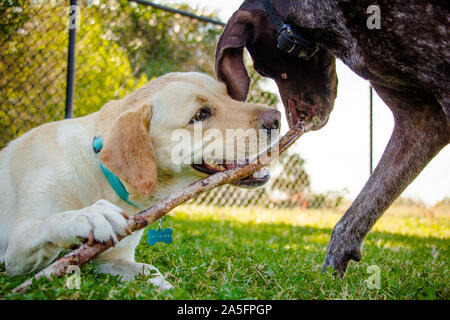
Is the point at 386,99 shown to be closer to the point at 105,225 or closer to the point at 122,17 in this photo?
the point at 105,225

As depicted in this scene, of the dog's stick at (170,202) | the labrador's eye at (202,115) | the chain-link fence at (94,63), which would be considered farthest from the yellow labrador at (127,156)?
the chain-link fence at (94,63)

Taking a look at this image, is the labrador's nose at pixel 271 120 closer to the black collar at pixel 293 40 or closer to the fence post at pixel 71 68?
the black collar at pixel 293 40

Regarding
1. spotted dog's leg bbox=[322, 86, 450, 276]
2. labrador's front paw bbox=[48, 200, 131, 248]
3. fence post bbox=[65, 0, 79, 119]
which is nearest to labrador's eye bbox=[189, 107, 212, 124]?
labrador's front paw bbox=[48, 200, 131, 248]

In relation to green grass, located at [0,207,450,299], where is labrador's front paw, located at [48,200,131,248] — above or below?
above

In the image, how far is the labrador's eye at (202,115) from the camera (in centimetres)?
238

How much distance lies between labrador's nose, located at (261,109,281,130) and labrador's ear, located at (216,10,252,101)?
0.45 m

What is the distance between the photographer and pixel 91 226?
1.63 meters

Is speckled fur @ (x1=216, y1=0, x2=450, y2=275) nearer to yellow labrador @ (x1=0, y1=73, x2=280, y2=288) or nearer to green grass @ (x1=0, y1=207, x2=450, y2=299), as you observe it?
green grass @ (x1=0, y1=207, x2=450, y2=299)

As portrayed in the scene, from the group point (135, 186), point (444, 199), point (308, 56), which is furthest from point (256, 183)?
point (444, 199)

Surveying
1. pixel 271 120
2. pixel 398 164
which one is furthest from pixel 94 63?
pixel 398 164

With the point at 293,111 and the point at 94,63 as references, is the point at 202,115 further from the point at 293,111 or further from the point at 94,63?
the point at 94,63

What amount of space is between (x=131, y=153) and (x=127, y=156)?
0.03m

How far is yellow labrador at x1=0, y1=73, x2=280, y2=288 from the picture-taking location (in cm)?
204

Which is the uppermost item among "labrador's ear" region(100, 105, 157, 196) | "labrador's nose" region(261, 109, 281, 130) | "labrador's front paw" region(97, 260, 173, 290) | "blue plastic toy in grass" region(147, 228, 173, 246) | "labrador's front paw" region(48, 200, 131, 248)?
"labrador's nose" region(261, 109, 281, 130)
